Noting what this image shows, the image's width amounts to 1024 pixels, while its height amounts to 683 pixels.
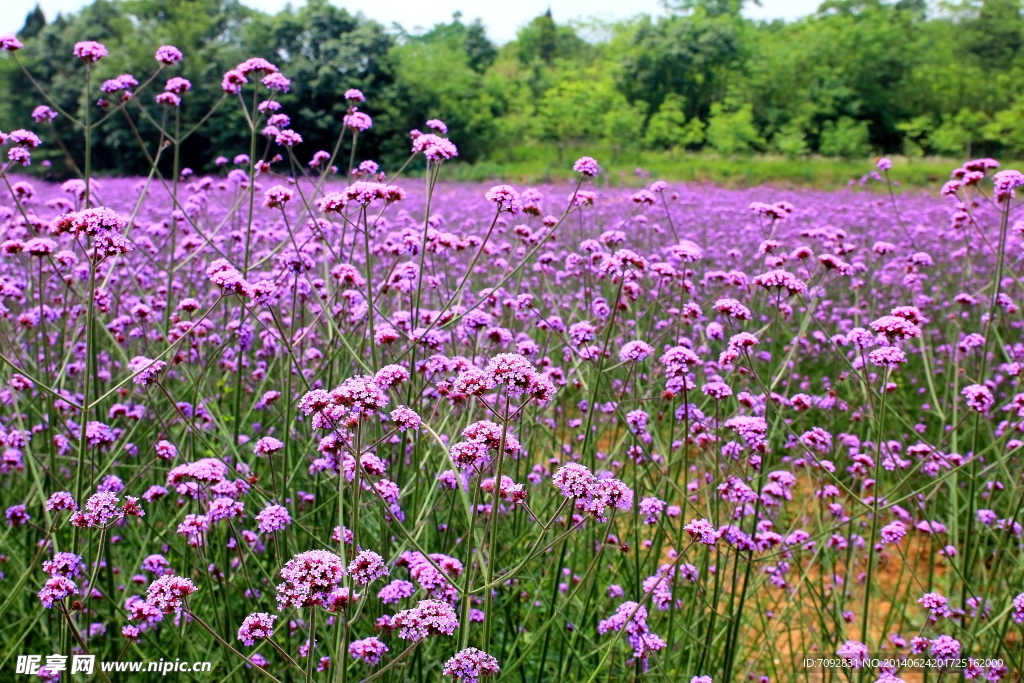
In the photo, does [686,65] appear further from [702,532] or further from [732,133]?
[702,532]

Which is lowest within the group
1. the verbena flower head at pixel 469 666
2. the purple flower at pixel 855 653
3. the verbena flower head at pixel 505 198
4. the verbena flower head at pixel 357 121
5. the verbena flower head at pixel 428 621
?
the purple flower at pixel 855 653

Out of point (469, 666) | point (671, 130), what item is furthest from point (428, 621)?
point (671, 130)

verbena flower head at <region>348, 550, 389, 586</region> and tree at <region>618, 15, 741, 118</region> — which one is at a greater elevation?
tree at <region>618, 15, 741, 118</region>

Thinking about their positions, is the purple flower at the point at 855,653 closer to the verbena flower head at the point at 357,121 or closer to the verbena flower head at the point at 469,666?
the verbena flower head at the point at 469,666

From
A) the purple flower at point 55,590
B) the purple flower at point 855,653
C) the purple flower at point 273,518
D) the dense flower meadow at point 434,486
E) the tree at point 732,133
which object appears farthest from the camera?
the tree at point 732,133

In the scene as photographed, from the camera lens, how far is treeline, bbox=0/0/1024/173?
28.8 m

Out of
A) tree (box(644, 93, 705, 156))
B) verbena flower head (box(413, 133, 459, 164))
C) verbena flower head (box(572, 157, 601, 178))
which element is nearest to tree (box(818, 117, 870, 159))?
tree (box(644, 93, 705, 156))

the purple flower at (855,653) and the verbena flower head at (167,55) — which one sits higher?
the verbena flower head at (167,55)

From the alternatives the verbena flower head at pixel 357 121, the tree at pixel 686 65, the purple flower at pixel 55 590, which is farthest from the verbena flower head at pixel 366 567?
the tree at pixel 686 65

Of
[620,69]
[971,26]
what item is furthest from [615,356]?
[971,26]

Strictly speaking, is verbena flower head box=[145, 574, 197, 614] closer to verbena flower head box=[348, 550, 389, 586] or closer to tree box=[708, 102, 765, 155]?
verbena flower head box=[348, 550, 389, 586]

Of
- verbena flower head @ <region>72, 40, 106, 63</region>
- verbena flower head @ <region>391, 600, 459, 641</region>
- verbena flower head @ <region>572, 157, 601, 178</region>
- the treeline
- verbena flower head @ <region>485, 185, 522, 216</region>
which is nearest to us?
verbena flower head @ <region>391, 600, 459, 641</region>

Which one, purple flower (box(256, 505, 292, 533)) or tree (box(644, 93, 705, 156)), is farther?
tree (box(644, 93, 705, 156))

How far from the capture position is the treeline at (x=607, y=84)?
28.8 metres
